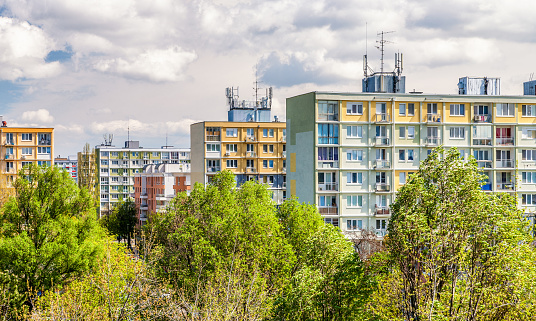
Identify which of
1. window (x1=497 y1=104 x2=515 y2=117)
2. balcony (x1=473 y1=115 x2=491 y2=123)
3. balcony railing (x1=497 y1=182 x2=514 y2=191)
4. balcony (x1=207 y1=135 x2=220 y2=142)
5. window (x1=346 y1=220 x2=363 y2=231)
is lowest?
window (x1=346 y1=220 x2=363 y2=231)

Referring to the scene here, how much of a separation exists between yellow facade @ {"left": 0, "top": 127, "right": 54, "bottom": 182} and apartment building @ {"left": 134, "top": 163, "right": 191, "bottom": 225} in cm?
1763

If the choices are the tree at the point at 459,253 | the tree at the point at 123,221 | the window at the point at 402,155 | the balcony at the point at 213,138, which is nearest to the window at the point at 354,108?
the window at the point at 402,155

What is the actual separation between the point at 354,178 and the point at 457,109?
13.1 metres

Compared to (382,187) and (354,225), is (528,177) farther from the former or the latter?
(354,225)

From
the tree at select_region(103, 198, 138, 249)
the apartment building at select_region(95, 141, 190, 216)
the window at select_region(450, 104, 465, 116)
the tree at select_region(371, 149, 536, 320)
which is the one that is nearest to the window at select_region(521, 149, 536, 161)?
the window at select_region(450, 104, 465, 116)

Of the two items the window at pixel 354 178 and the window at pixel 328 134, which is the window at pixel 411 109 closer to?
the window at pixel 328 134

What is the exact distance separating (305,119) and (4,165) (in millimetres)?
57009

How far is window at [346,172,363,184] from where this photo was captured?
62844 mm

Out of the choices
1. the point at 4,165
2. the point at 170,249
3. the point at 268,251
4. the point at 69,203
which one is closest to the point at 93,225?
the point at 69,203

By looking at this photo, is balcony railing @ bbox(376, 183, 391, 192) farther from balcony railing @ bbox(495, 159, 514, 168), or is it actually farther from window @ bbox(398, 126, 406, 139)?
balcony railing @ bbox(495, 159, 514, 168)

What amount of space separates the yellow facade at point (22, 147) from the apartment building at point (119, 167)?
56.7 meters

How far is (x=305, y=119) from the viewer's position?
211 ft

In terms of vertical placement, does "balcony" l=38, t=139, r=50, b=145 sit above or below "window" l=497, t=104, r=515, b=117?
below

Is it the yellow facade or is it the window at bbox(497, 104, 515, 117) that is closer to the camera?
the window at bbox(497, 104, 515, 117)
